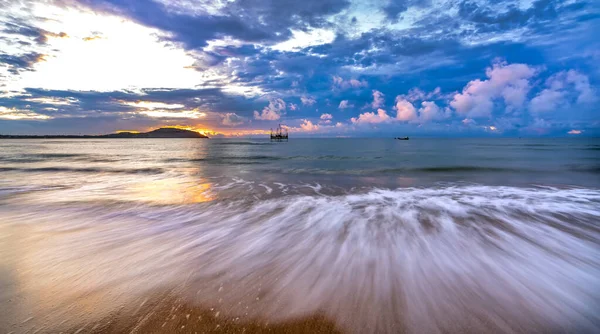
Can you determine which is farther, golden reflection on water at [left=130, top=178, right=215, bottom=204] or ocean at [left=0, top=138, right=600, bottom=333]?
golden reflection on water at [left=130, top=178, right=215, bottom=204]

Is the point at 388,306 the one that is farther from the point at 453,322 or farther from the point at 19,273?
the point at 19,273

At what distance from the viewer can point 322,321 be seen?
131 inches

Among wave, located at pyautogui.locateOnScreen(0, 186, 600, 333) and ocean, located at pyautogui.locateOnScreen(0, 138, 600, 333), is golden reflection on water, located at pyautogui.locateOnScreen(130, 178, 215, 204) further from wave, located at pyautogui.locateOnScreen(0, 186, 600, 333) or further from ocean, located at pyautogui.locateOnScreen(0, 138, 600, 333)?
wave, located at pyautogui.locateOnScreen(0, 186, 600, 333)

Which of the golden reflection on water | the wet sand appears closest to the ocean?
the wet sand

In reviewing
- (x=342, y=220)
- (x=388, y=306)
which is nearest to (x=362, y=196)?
(x=342, y=220)

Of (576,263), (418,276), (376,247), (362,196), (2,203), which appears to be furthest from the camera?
(362,196)

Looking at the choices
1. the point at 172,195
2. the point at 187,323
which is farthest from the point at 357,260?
the point at 172,195

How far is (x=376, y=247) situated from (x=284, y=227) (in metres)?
2.63

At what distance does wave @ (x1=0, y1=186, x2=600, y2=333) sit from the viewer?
3.58 metres

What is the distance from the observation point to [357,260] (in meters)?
5.21

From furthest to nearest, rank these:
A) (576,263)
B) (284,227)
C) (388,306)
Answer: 1. (284,227)
2. (576,263)
3. (388,306)

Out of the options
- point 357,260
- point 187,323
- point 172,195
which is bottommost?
point 172,195

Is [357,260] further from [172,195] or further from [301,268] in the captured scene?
[172,195]

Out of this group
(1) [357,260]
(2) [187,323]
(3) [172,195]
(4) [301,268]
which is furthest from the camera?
(3) [172,195]
